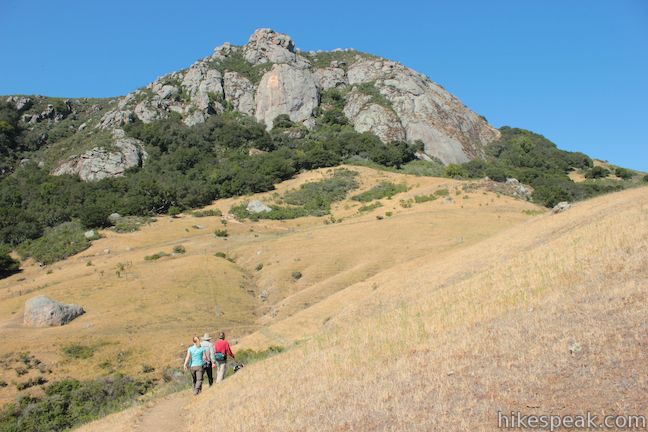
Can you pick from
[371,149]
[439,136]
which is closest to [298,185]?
[371,149]

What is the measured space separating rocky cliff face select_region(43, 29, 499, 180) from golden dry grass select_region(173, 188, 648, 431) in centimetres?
8754

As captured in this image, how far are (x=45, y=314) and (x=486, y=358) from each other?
3132 centimetres

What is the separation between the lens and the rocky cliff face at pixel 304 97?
106 metres

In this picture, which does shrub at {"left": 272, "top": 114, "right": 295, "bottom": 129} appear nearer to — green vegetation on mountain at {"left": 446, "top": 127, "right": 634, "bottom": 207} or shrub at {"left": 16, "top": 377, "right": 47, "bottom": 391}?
green vegetation on mountain at {"left": 446, "top": 127, "right": 634, "bottom": 207}

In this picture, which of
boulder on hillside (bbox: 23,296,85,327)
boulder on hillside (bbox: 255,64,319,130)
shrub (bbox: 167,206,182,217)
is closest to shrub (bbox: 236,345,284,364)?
boulder on hillside (bbox: 23,296,85,327)

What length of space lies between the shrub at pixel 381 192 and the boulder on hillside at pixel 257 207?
1356 centimetres

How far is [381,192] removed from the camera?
73.0 metres

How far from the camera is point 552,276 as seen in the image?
48.5 ft

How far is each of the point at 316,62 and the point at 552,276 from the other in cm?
12738

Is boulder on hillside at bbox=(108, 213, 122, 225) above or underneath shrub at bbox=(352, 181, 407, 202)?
underneath

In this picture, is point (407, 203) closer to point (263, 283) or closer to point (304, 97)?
point (263, 283)

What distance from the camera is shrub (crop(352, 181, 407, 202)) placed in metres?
71.6

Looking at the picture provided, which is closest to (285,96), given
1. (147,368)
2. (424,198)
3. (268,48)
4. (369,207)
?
(268,48)

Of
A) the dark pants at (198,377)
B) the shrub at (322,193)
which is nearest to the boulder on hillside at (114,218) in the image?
the shrub at (322,193)
